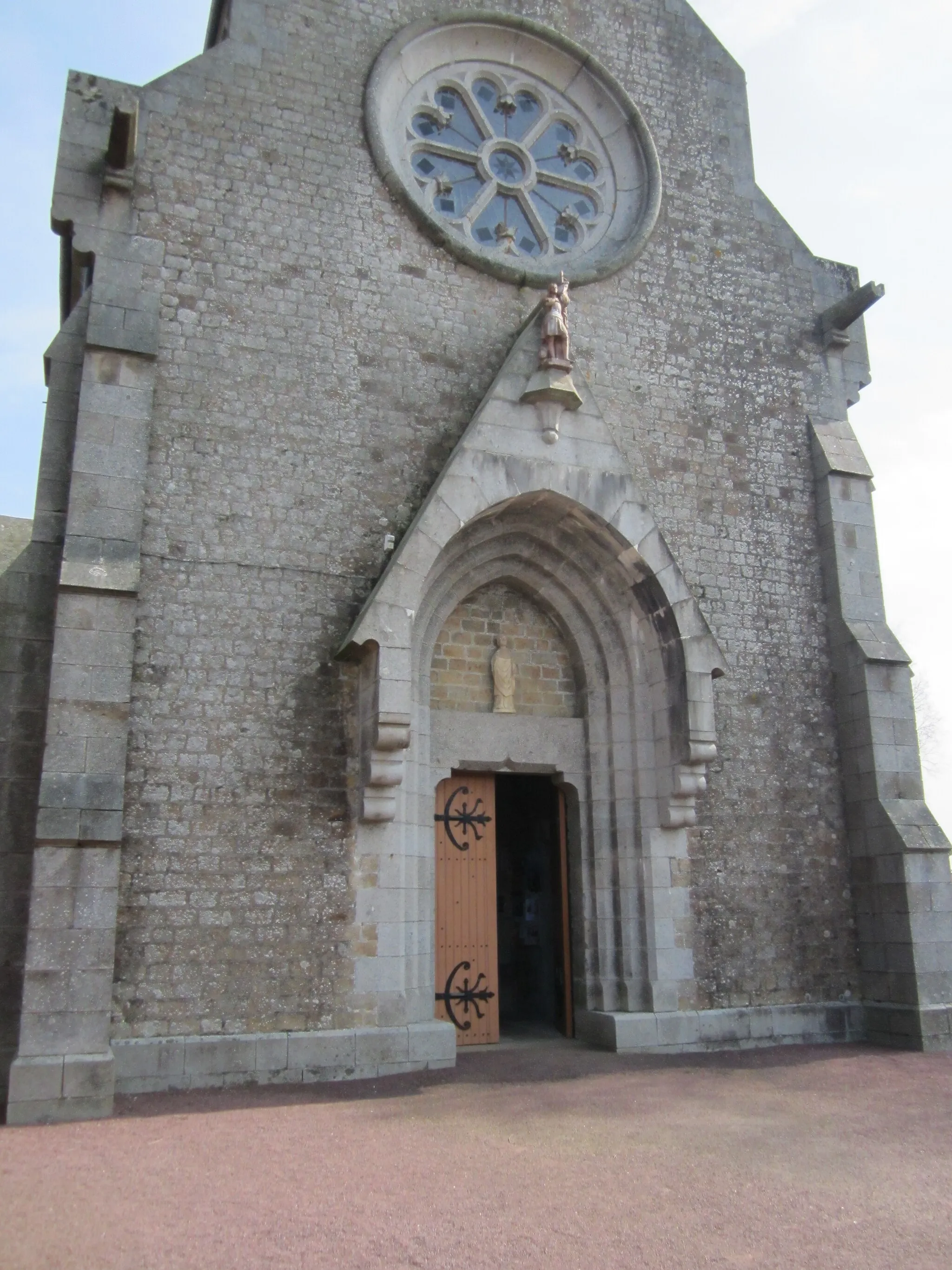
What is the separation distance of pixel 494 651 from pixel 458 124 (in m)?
6.23

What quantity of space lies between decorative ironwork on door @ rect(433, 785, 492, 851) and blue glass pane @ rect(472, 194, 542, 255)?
614cm

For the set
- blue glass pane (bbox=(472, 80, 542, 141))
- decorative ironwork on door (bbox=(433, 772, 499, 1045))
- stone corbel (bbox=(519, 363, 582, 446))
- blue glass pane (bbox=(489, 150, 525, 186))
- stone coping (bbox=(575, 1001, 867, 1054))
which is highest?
blue glass pane (bbox=(472, 80, 542, 141))

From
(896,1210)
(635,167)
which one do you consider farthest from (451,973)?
(635,167)

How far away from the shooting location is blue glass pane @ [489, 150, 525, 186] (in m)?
12.2

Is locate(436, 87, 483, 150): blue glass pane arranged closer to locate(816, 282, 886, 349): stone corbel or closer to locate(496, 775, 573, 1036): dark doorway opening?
locate(816, 282, 886, 349): stone corbel

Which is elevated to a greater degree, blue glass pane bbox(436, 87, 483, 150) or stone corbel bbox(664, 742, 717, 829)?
blue glass pane bbox(436, 87, 483, 150)

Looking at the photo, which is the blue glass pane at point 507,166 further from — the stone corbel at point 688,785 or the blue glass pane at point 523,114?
the stone corbel at point 688,785

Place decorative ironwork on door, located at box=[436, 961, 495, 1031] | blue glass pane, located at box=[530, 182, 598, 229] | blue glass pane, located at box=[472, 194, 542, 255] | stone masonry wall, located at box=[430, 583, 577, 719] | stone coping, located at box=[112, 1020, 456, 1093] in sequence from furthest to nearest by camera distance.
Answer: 1. blue glass pane, located at box=[530, 182, 598, 229]
2. blue glass pane, located at box=[472, 194, 542, 255]
3. stone masonry wall, located at box=[430, 583, 577, 719]
4. decorative ironwork on door, located at box=[436, 961, 495, 1031]
5. stone coping, located at box=[112, 1020, 456, 1093]

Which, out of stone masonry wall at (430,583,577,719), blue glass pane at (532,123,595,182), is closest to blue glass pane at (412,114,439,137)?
blue glass pane at (532,123,595,182)

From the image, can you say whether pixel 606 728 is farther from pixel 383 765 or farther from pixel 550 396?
pixel 550 396

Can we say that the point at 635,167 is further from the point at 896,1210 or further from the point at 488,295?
the point at 896,1210

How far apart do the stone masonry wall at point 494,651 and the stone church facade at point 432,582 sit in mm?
43

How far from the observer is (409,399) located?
10.5m

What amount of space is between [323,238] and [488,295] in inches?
72.5
